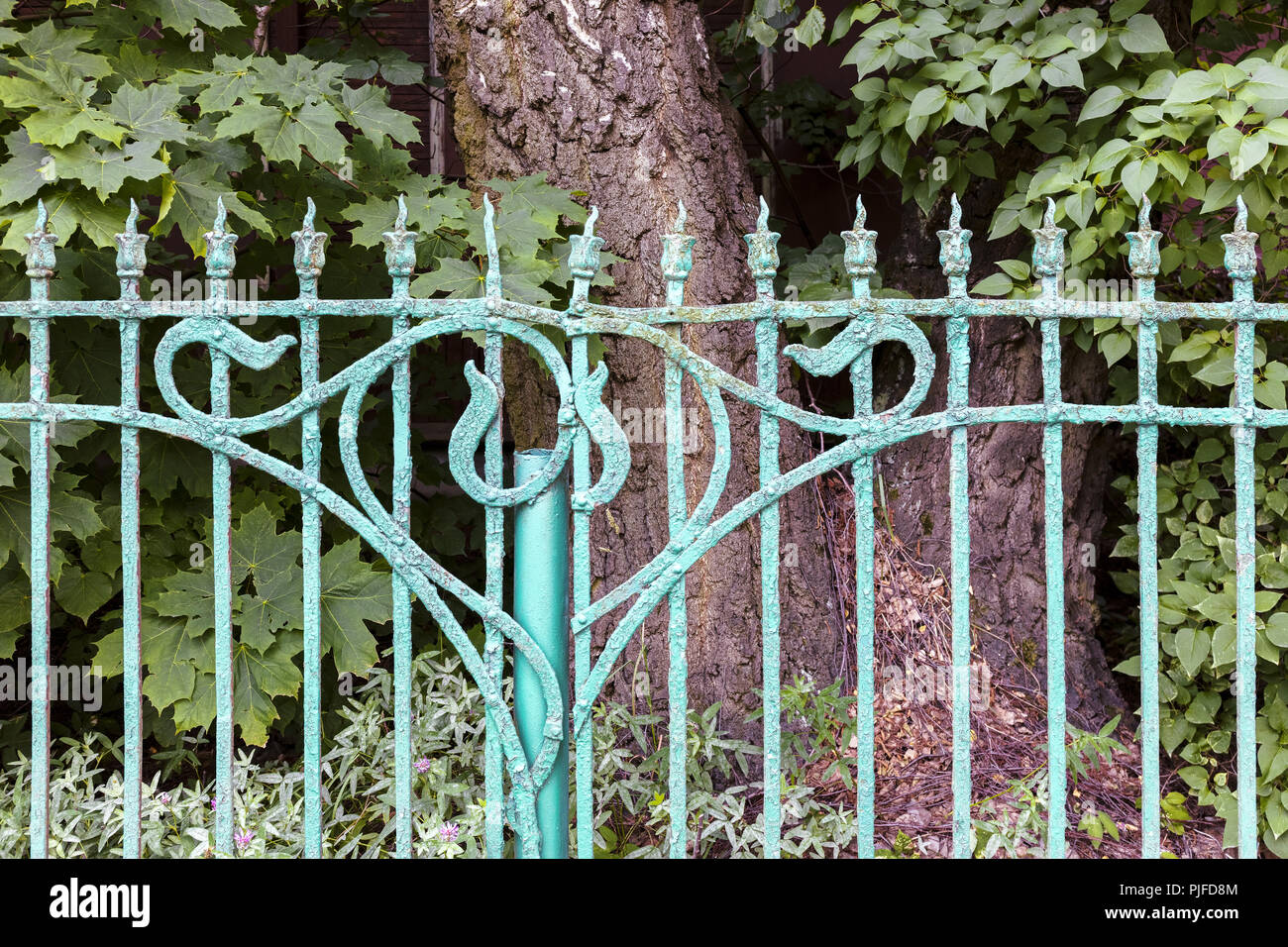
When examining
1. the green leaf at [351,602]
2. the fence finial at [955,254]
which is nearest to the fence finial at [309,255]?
the green leaf at [351,602]

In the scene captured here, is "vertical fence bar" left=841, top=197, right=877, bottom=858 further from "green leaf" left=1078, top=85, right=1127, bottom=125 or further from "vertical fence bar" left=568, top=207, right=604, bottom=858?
"green leaf" left=1078, top=85, right=1127, bottom=125

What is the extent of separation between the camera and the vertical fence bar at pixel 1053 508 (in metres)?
2.06

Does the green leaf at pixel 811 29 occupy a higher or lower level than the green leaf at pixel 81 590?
higher

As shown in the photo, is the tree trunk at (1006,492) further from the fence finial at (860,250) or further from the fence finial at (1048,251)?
the fence finial at (860,250)

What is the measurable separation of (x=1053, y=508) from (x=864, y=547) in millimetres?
371

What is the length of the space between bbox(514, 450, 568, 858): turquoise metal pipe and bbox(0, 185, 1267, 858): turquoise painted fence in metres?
0.01

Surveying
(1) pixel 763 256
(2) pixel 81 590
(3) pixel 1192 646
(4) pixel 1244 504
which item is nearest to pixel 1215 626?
(3) pixel 1192 646

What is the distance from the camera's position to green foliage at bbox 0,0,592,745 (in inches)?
104

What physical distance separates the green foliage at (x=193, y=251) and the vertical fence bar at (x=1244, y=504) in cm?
147

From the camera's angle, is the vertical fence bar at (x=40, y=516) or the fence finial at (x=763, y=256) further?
the vertical fence bar at (x=40, y=516)

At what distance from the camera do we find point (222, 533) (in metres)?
2.19

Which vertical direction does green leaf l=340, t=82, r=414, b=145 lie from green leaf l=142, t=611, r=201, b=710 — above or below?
above

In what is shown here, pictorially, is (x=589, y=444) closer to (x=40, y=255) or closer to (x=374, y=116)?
(x=40, y=255)

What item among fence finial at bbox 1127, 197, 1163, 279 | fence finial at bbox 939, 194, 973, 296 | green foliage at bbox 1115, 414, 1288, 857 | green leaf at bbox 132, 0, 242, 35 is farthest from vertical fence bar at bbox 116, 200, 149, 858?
green foliage at bbox 1115, 414, 1288, 857
